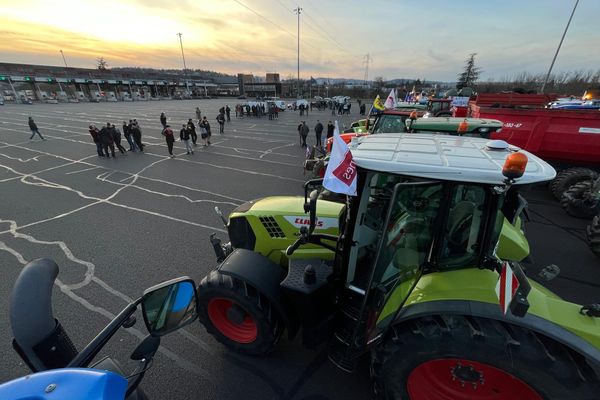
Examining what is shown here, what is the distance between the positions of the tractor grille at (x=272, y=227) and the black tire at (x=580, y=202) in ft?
25.0

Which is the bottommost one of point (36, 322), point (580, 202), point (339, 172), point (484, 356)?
point (580, 202)

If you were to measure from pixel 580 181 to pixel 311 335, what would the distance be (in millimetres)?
8663

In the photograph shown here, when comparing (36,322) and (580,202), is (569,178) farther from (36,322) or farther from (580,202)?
(36,322)

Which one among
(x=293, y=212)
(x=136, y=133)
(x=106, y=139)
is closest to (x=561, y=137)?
(x=293, y=212)

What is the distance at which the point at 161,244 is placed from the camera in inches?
217

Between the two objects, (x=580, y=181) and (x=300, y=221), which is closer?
(x=300, y=221)

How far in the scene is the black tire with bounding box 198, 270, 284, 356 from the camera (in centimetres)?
282

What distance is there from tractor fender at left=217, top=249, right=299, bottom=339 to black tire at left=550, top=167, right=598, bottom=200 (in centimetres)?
839

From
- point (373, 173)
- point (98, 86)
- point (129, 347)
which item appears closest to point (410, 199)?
point (373, 173)

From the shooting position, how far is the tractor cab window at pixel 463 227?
205 centimetres

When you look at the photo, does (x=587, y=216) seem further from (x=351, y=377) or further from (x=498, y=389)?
(x=351, y=377)

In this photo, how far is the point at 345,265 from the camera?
8.68 ft

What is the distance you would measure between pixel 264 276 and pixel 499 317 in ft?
6.79

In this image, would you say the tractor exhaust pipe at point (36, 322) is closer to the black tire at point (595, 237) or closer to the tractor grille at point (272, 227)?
the tractor grille at point (272, 227)
